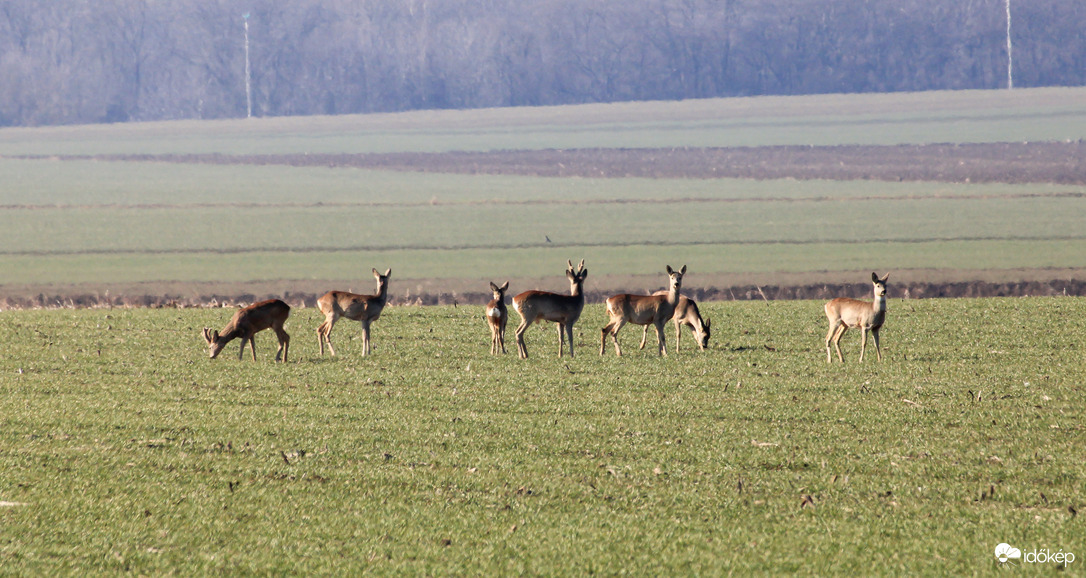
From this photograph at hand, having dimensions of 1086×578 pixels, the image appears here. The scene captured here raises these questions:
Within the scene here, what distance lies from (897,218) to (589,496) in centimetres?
6254

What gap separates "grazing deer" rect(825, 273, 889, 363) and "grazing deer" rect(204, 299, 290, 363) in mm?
8773

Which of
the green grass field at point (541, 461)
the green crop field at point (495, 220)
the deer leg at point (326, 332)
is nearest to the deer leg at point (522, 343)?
the green grass field at point (541, 461)

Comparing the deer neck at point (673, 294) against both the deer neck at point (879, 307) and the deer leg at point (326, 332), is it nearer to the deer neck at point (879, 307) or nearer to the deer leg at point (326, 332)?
the deer neck at point (879, 307)

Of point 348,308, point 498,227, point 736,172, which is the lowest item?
point 348,308

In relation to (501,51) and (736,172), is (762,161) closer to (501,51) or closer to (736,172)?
(736,172)

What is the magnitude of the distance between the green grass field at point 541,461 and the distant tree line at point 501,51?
157 m

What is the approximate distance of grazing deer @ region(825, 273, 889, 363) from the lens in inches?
806

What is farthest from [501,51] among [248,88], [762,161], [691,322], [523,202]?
[691,322]

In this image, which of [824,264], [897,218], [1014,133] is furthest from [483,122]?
[824,264]

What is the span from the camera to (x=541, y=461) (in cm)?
1295

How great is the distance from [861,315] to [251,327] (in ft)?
32.1

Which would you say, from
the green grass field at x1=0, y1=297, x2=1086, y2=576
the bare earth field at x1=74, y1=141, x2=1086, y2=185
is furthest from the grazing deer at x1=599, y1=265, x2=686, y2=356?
the bare earth field at x1=74, y1=141, x2=1086, y2=185

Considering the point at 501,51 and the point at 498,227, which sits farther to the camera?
the point at 501,51

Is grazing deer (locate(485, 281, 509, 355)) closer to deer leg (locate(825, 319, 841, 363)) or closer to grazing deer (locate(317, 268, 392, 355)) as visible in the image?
grazing deer (locate(317, 268, 392, 355))
